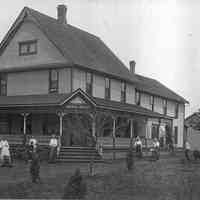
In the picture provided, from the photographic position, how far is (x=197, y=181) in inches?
704

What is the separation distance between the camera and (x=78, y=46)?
1357 inches

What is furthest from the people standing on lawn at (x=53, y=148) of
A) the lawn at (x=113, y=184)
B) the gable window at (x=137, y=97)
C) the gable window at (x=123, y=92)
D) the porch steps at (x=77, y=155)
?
the gable window at (x=137, y=97)

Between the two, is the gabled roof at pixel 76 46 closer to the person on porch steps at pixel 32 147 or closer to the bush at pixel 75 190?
the person on porch steps at pixel 32 147

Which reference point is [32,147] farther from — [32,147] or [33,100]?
[33,100]

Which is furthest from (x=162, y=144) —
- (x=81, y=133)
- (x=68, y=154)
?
(x=81, y=133)

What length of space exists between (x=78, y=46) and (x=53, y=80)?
386 centimetres

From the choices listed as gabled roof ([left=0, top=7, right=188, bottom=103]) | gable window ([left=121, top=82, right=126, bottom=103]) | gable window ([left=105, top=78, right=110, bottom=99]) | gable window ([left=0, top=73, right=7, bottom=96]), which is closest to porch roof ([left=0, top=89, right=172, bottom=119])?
gable window ([left=0, top=73, right=7, bottom=96])

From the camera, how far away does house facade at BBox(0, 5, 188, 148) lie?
2969 cm

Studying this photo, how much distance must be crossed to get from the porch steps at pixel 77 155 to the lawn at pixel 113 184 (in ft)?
12.5

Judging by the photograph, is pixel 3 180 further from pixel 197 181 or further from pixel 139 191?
pixel 197 181

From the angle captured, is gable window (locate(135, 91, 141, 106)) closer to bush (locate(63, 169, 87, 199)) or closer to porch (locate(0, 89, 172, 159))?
porch (locate(0, 89, 172, 159))

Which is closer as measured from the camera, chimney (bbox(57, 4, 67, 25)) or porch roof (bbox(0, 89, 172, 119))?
porch roof (bbox(0, 89, 172, 119))

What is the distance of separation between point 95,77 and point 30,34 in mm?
5729

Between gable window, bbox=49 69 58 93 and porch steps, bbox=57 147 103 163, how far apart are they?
523cm
